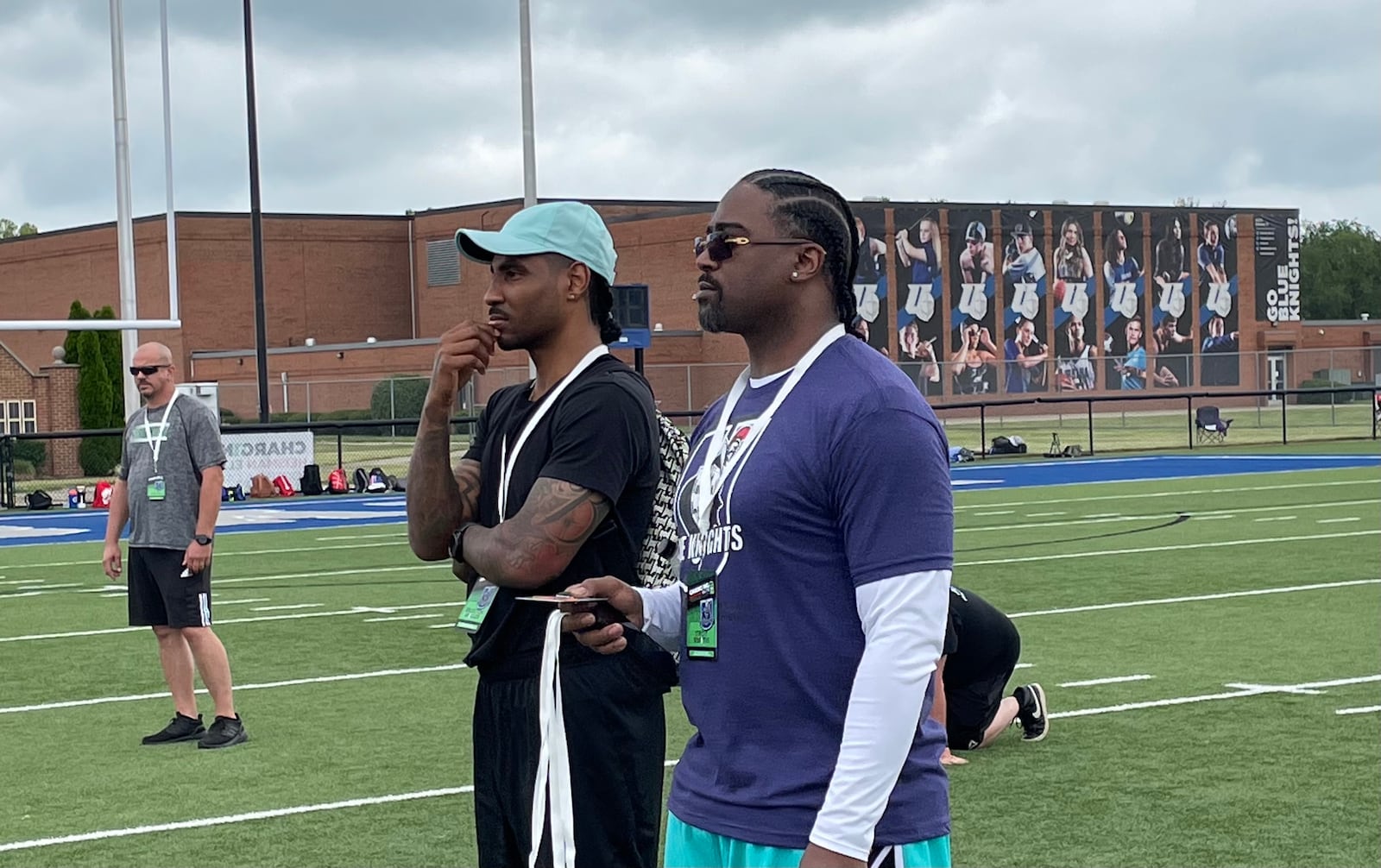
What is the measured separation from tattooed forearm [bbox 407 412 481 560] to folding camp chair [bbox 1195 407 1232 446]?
38344 mm

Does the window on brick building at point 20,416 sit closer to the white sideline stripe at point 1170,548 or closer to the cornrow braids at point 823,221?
the white sideline stripe at point 1170,548

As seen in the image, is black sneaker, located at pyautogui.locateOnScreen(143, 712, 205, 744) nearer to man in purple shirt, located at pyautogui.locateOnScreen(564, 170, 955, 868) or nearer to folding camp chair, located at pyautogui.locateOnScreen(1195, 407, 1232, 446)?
man in purple shirt, located at pyautogui.locateOnScreen(564, 170, 955, 868)

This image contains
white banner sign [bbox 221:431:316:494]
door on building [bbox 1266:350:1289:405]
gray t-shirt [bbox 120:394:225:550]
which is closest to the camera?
gray t-shirt [bbox 120:394:225:550]

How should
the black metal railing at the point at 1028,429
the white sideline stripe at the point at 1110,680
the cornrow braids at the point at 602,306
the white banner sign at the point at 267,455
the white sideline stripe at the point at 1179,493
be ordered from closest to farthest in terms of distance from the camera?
the cornrow braids at the point at 602,306
the white sideline stripe at the point at 1110,680
the white sideline stripe at the point at 1179,493
the white banner sign at the point at 267,455
the black metal railing at the point at 1028,429

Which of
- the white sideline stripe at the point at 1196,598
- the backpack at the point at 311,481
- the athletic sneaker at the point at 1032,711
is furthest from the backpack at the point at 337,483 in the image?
the athletic sneaker at the point at 1032,711

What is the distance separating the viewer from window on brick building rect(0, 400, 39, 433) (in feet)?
163

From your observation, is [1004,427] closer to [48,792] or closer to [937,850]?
[48,792]

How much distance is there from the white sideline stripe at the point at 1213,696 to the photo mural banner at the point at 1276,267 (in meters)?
70.5

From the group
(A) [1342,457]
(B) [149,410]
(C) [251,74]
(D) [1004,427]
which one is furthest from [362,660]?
(D) [1004,427]

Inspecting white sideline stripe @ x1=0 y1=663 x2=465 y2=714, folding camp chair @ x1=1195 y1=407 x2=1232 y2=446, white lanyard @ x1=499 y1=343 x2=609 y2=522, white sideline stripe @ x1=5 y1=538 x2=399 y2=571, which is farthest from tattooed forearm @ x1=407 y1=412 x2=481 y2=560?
folding camp chair @ x1=1195 y1=407 x2=1232 y2=446

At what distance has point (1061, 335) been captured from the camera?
2884 inches

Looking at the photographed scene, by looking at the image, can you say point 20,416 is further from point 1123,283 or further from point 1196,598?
point 1123,283

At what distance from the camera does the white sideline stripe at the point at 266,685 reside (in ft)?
35.7

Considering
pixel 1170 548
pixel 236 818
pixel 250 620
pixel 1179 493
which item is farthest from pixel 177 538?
pixel 1179 493
